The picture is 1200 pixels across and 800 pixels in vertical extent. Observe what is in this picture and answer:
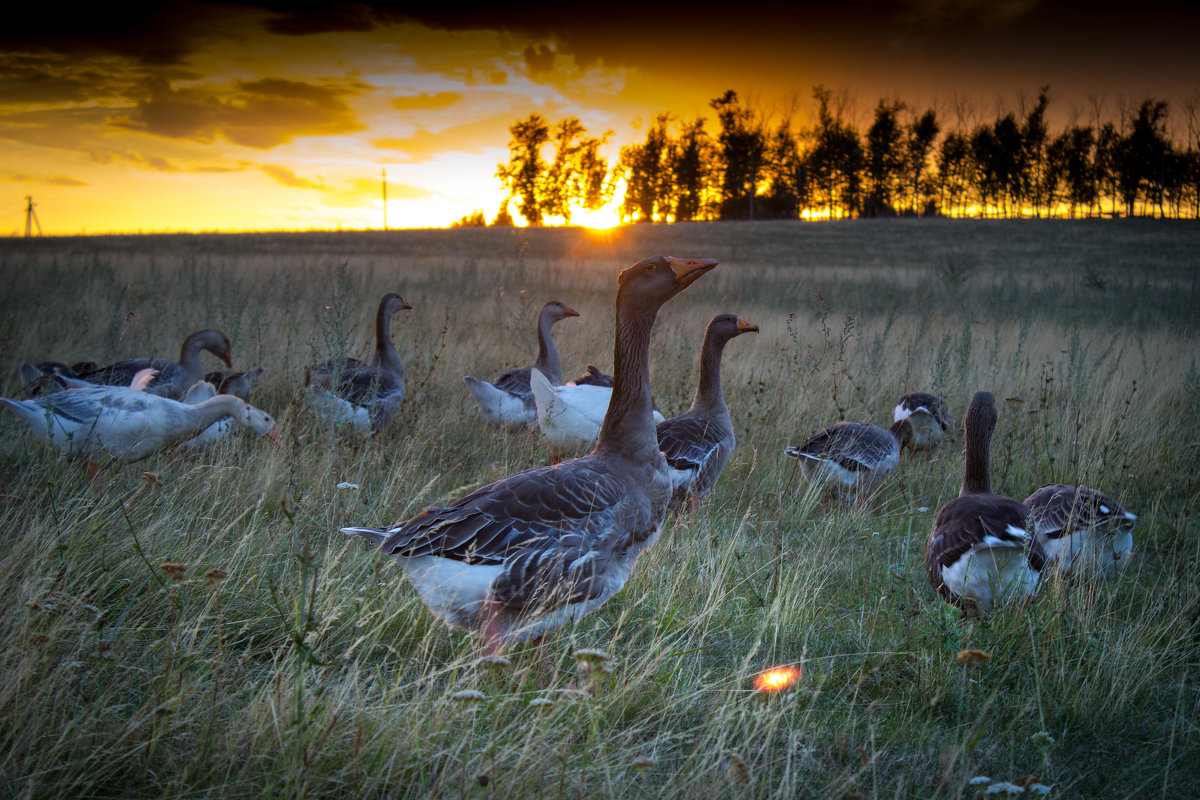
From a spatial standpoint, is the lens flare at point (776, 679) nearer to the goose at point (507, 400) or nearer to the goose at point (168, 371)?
the goose at point (507, 400)

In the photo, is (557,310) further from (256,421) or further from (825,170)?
(825,170)

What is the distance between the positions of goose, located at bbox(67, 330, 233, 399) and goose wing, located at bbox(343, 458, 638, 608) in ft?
18.8

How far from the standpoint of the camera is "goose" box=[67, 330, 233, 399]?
7387mm

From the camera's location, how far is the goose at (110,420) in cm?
503

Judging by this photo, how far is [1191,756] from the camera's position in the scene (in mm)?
2863

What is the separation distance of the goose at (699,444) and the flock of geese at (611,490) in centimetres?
2

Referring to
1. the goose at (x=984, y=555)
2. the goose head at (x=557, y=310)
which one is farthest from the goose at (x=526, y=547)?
the goose head at (x=557, y=310)

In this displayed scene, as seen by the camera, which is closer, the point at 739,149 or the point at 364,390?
the point at 364,390

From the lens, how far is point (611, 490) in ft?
11.0

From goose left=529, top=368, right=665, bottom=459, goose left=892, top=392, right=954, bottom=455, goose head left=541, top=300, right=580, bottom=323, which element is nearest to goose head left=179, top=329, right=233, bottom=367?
goose head left=541, top=300, right=580, bottom=323

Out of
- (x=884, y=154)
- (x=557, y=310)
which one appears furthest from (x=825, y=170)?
(x=557, y=310)

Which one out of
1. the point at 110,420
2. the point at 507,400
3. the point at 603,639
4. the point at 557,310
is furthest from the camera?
the point at 557,310

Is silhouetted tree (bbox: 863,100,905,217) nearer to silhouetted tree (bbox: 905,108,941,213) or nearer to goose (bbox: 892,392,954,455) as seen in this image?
silhouetted tree (bbox: 905,108,941,213)

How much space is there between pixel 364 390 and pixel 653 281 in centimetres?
393
